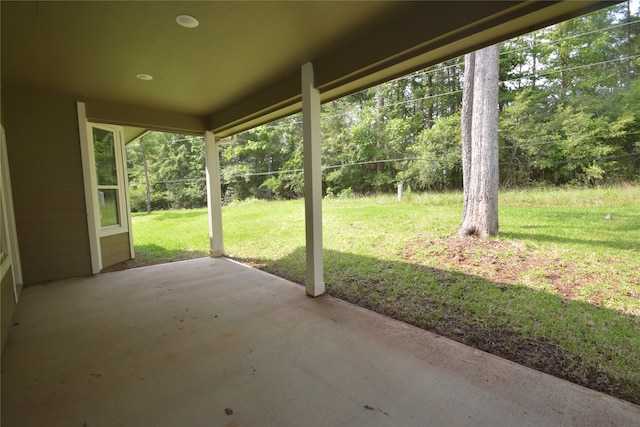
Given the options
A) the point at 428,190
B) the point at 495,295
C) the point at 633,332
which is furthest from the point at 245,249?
the point at 428,190

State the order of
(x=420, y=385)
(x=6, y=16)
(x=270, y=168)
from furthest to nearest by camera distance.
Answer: (x=270, y=168) < (x=6, y=16) < (x=420, y=385)

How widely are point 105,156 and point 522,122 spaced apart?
10.9 metres

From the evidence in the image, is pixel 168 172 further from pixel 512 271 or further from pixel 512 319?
pixel 512 319

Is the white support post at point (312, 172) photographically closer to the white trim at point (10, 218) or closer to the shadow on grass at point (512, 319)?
the shadow on grass at point (512, 319)

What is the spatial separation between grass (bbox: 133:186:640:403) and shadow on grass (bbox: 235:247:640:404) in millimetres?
11

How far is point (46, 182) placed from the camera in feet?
13.1

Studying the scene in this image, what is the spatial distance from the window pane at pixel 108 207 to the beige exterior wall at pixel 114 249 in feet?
0.86

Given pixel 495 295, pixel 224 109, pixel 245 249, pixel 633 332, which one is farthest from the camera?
pixel 245 249

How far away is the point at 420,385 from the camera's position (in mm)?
1812

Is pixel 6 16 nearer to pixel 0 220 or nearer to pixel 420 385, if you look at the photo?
pixel 0 220

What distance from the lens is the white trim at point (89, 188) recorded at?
13.9ft

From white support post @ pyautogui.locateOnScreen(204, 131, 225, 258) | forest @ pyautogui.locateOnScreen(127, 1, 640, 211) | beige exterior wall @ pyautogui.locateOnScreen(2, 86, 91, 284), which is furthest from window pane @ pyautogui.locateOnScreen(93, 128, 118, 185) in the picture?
forest @ pyautogui.locateOnScreen(127, 1, 640, 211)

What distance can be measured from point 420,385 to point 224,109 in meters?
4.73

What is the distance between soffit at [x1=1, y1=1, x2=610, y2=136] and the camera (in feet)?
6.57
